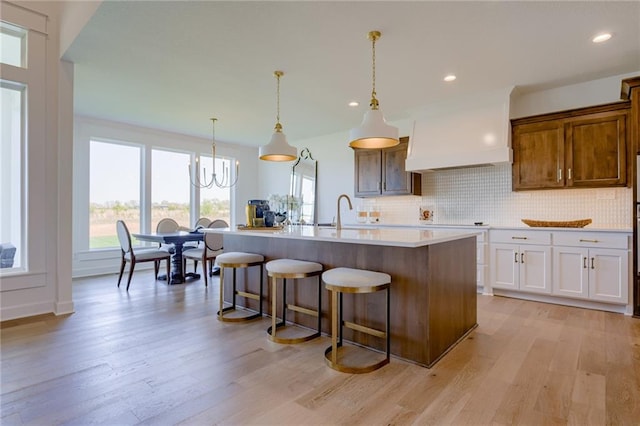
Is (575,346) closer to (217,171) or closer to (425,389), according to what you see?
(425,389)

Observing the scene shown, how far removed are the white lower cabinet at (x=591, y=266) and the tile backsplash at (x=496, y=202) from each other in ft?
1.35

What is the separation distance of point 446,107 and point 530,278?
2.51m

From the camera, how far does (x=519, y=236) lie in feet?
13.4

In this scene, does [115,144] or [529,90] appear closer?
[529,90]

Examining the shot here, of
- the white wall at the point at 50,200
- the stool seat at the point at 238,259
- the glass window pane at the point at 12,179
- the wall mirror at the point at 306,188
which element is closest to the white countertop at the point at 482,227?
the wall mirror at the point at 306,188

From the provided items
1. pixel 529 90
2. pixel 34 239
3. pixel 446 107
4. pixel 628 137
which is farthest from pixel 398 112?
pixel 34 239

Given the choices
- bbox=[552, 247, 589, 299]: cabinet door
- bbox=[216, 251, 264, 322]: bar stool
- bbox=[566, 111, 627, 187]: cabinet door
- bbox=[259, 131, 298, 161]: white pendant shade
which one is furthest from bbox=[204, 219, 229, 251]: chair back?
bbox=[566, 111, 627, 187]: cabinet door

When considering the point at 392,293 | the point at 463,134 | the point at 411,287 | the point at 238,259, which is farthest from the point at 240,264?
the point at 463,134

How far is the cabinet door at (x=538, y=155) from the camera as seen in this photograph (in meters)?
4.01

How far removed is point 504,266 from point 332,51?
10.8ft

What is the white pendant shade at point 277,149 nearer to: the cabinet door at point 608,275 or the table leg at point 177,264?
the table leg at point 177,264

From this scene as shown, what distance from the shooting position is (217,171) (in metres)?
7.45

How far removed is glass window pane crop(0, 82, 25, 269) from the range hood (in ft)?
15.3

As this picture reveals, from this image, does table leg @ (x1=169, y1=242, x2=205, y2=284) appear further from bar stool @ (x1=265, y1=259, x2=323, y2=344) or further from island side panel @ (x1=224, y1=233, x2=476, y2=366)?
bar stool @ (x1=265, y1=259, x2=323, y2=344)
